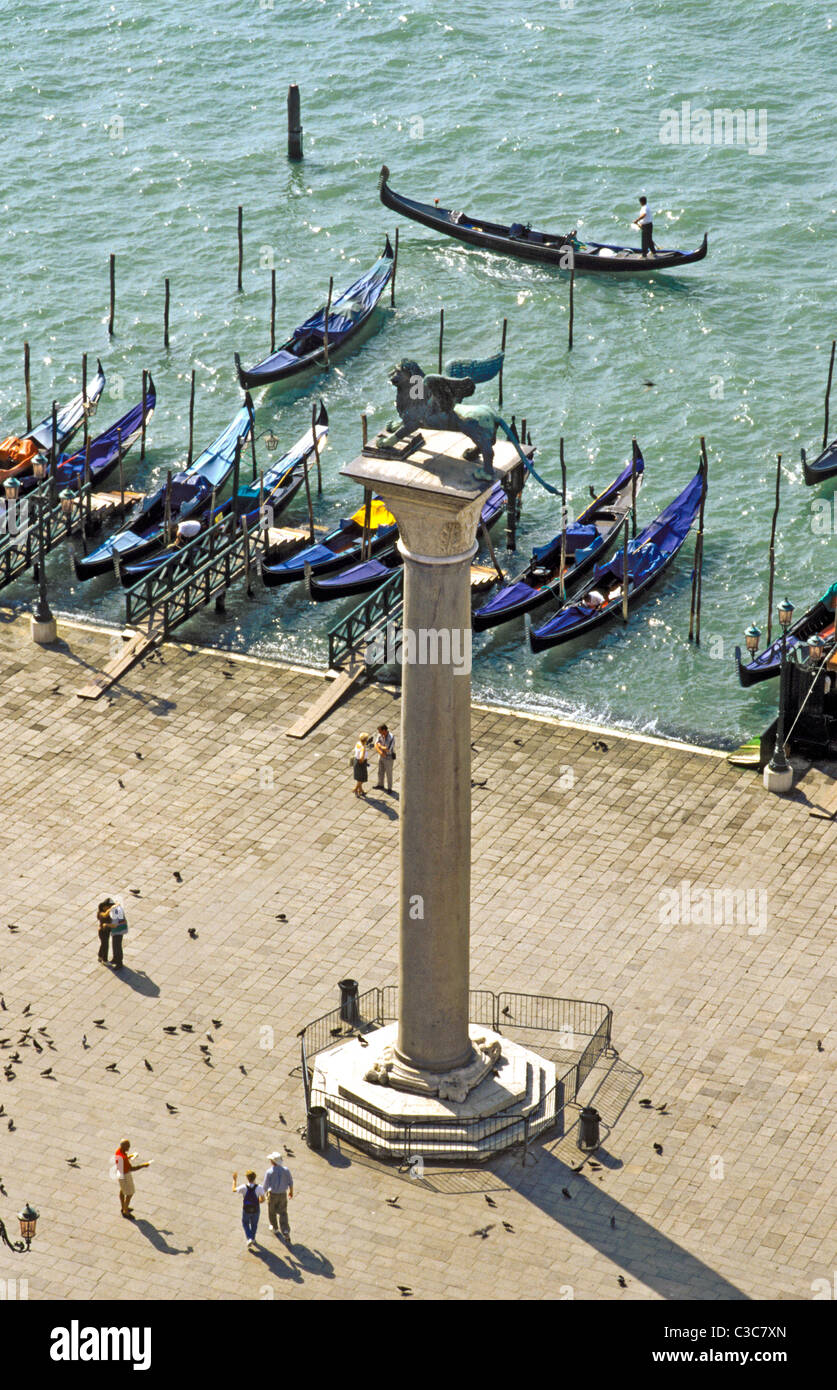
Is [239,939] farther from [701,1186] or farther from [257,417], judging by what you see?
[257,417]

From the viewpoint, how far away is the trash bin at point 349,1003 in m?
40.0

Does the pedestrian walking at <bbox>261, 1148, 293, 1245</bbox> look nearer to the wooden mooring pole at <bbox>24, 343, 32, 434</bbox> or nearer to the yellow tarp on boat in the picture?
the yellow tarp on boat

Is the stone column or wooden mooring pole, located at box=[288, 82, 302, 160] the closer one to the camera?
the stone column

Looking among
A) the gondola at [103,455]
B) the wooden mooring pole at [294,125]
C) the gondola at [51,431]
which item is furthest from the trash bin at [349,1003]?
the wooden mooring pole at [294,125]

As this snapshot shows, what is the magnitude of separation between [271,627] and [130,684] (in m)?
4.62

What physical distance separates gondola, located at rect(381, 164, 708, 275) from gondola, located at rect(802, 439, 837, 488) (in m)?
12.5

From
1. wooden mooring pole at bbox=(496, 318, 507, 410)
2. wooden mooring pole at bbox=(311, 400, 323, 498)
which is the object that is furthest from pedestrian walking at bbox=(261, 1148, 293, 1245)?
wooden mooring pole at bbox=(496, 318, 507, 410)

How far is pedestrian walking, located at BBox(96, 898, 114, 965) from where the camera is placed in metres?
41.5

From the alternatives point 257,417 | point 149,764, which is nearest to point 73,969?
point 149,764

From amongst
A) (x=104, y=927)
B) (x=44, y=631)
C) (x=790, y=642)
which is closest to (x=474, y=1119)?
(x=104, y=927)

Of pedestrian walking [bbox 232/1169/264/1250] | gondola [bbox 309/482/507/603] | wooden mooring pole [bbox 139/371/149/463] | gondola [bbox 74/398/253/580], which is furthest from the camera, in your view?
wooden mooring pole [bbox 139/371/149/463]

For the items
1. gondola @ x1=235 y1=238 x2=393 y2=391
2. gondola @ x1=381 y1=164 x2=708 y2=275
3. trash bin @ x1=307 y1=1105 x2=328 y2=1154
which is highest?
gondola @ x1=381 y1=164 x2=708 y2=275

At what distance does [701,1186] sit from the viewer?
1448 inches

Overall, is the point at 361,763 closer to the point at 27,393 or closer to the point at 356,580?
the point at 356,580
